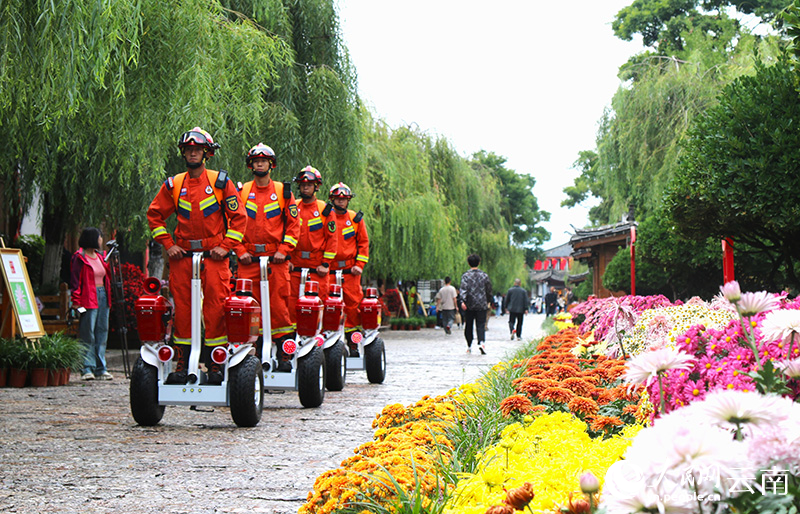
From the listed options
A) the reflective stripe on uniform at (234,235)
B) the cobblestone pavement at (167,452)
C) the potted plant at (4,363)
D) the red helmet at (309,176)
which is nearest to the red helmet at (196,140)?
the reflective stripe on uniform at (234,235)

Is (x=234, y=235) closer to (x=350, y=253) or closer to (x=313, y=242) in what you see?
(x=313, y=242)

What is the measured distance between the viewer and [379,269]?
2488 cm

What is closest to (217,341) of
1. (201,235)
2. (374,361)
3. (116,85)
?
(201,235)

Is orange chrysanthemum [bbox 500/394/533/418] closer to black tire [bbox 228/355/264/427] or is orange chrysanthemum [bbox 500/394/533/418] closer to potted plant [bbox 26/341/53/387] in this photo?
black tire [bbox 228/355/264/427]

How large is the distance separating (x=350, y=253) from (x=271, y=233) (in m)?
2.16

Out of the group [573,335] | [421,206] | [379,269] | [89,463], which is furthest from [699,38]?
[89,463]

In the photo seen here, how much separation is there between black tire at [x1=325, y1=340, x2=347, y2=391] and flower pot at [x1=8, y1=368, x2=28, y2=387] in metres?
3.46

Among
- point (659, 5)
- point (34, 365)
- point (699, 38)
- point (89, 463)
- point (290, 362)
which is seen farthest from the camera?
point (659, 5)

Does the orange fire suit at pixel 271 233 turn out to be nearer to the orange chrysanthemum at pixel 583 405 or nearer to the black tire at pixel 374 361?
the black tire at pixel 374 361

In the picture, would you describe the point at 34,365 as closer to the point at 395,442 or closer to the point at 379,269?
the point at 395,442

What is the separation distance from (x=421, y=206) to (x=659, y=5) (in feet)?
59.0

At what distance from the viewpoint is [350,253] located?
33.1 ft

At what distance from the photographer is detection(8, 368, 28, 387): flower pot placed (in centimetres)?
970

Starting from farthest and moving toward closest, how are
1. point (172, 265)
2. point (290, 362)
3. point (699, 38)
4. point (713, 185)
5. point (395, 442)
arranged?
1. point (699, 38)
2. point (713, 185)
3. point (290, 362)
4. point (172, 265)
5. point (395, 442)
